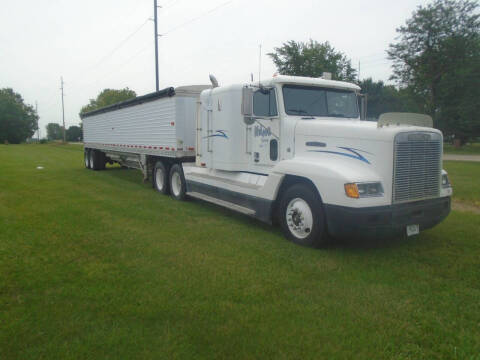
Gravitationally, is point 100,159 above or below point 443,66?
below

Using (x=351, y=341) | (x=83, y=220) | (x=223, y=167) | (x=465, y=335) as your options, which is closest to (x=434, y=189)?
(x=465, y=335)

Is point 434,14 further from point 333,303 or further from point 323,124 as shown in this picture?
point 333,303

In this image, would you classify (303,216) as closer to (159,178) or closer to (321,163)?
(321,163)

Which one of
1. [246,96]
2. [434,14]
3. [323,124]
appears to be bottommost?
[323,124]

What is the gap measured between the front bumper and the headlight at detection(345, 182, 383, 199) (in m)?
0.19

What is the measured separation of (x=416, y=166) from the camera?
216 inches

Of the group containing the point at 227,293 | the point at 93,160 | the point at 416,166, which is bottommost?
the point at 227,293

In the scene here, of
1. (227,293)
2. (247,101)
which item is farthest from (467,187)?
(227,293)

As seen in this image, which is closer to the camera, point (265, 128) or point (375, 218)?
point (375, 218)

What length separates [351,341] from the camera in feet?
11.0

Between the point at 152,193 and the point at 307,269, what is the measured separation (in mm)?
7238

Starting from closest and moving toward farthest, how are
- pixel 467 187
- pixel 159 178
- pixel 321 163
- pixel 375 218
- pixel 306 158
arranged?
1. pixel 375 218
2. pixel 321 163
3. pixel 306 158
4. pixel 159 178
5. pixel 467 187

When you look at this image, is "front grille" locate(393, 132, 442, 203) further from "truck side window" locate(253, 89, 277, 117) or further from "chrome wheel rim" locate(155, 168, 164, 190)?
"chrome wheel rim" locate(155, 168, 164, 190)

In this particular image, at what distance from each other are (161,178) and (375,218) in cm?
750
